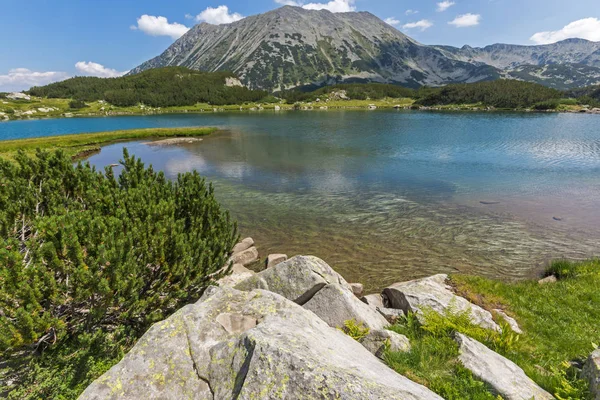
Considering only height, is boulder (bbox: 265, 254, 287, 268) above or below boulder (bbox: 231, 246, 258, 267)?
above

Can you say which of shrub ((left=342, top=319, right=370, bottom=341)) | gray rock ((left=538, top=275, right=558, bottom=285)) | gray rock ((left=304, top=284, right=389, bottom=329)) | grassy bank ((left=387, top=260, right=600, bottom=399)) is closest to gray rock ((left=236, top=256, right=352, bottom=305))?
gray rock ((left=304, top=284, right=389, bottom=329))

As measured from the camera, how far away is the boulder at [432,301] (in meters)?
11.8

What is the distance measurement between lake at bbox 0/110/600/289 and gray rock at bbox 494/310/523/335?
5927 millimetres

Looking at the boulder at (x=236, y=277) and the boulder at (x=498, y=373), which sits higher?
the boulder at (x=498, y=373)

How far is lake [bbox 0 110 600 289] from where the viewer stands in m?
21.0

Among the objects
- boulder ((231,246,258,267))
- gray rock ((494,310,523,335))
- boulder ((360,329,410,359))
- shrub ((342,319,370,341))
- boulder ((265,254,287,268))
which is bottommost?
boulder ((231,246,258,267))

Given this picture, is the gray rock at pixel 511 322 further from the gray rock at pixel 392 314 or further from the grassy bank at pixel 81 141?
the grassy bank at pixel 81 141

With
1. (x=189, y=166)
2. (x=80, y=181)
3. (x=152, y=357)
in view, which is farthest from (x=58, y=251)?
(x=189, y=166)

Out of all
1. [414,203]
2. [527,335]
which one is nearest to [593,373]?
[527,335]

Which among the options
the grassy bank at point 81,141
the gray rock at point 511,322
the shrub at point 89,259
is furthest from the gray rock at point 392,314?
the grassy bank at point 81,141

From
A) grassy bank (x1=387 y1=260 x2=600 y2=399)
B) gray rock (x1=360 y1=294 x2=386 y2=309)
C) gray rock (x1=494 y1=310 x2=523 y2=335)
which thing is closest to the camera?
grassy bank (x1=387 y1=260 x2=600 y2=399)

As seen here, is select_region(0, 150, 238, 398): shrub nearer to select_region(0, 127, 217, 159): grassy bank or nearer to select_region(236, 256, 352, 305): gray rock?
select_region(236, 256, 352, 305): gray rock

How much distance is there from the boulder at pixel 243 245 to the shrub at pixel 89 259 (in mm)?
6959

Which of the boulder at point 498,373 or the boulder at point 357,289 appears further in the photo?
the boulder at point 357,289
